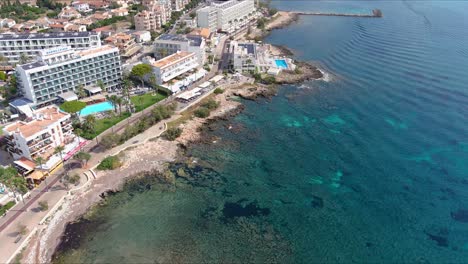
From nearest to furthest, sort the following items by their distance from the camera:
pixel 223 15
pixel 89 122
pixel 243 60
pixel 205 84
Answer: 1. pixel 89 122
2. pixel 205 84
3. pixel 243 60
4. pixel 223 15

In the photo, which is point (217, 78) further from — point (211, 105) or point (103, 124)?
point (103, 124)

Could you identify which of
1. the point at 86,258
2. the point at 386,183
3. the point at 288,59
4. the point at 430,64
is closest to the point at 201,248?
the point at 86,258

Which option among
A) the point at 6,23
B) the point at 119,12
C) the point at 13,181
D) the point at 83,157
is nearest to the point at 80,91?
the point at 83,157

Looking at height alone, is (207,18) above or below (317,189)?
above

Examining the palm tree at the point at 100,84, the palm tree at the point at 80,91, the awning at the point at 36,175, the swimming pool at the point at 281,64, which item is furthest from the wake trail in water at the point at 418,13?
the awning at the point at 36,175

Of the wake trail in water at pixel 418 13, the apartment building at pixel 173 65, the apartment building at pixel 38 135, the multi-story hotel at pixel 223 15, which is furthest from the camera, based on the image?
the wake trail in water at pixel 418 13

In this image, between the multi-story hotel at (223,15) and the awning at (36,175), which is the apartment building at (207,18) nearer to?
the multi-story hotel at (223,15)
